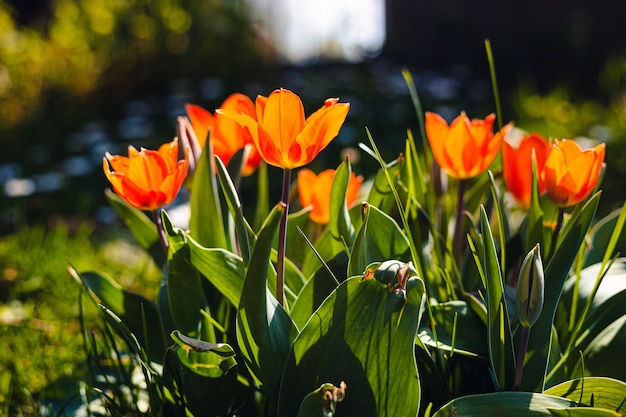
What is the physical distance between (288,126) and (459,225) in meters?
0.51

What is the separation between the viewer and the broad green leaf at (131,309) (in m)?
1.38

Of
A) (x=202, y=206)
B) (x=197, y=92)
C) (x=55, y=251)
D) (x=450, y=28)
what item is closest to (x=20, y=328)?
(x=55, y=251)

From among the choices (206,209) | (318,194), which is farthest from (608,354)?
(206,209)

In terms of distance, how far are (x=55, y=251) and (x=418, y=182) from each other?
67.8 inches

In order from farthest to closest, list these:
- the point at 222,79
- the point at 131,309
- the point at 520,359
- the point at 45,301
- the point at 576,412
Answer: the point at 222,79 → the point at 45,301 → the point at 131,309 → the point at 520,359 → the point at 576,412

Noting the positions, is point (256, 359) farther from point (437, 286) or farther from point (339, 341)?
point (437, 286)

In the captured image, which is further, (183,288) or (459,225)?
(459,225)

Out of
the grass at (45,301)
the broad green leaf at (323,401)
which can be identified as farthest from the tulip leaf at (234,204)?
the grass at (45,301)

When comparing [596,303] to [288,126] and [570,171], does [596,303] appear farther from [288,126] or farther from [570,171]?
[288,126]

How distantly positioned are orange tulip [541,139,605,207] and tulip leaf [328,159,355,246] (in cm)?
31

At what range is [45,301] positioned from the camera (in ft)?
7.97

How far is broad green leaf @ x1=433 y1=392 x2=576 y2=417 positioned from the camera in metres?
0.97

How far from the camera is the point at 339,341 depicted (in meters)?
1.03

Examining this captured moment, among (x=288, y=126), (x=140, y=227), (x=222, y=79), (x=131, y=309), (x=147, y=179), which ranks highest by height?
(x=288, y=126)
